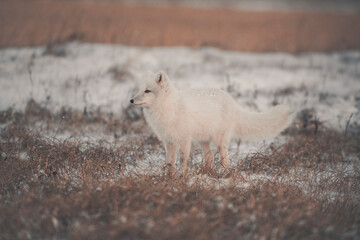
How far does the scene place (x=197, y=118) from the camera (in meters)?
4.05

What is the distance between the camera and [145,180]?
3.38 m

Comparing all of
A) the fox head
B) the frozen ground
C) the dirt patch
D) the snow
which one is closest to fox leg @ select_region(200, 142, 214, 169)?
the snow

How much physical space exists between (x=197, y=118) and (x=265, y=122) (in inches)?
46.6

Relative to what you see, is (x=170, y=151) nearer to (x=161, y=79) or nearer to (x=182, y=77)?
(x=161, y=79)

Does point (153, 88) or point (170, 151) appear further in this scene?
point (170, 151)

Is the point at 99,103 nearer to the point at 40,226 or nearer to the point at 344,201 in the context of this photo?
the point at 40,226

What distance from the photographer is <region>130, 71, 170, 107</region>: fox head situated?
378 centimetres

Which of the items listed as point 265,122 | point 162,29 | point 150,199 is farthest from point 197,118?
point 162,29

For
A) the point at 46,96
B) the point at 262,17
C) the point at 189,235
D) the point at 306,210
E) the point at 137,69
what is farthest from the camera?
the point at 262,17

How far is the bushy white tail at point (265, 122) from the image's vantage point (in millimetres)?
4375

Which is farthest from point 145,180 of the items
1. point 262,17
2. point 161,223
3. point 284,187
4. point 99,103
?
point 262,17

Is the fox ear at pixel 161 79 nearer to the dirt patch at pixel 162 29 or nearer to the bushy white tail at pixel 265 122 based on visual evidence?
the bushy white tail at pixel 265 122

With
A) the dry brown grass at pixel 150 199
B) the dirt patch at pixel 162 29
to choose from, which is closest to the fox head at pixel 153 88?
the dry brown grass at pixel 150 199

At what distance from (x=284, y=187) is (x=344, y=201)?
684 millimetres
